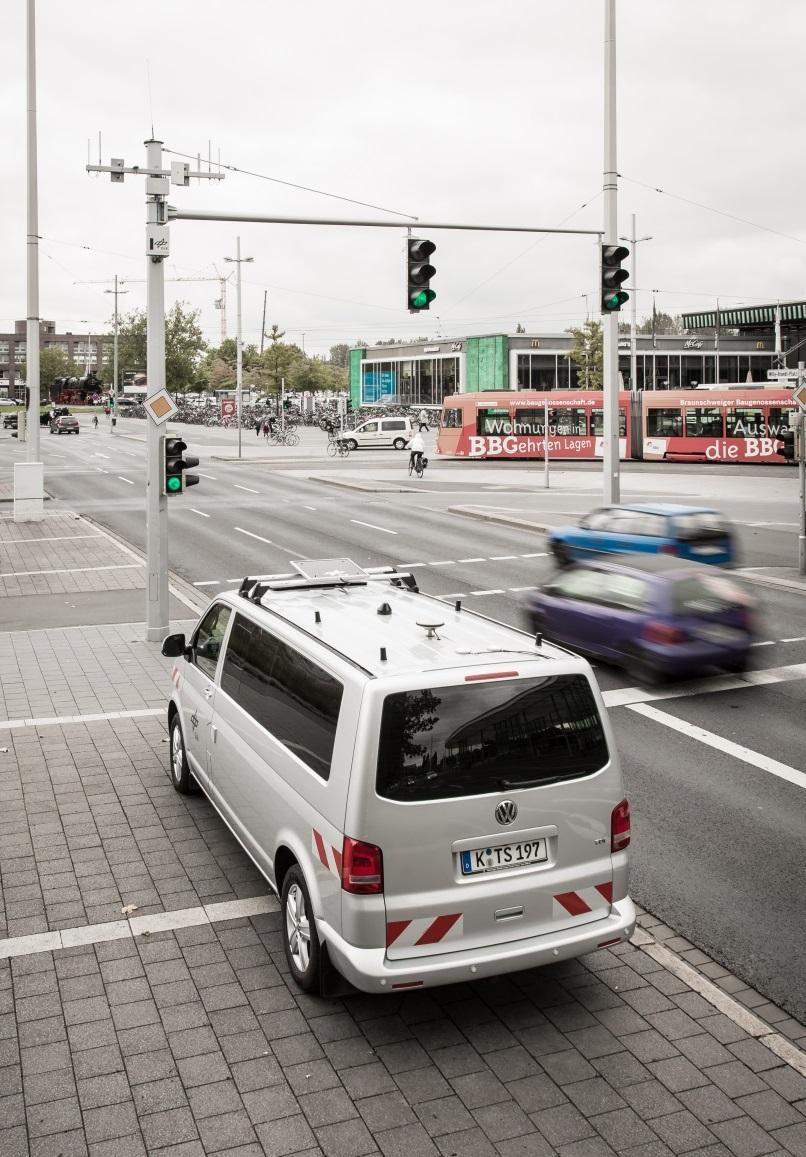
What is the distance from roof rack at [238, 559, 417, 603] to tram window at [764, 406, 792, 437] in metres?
42.7

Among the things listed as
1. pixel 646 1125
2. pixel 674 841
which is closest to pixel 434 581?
pixel 674 841

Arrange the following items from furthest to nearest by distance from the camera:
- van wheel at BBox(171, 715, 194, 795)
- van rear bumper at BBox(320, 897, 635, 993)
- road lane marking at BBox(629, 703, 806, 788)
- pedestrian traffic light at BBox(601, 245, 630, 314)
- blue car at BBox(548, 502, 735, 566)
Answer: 1. pedestrian traffic light at BBox(601, 245, 630, 314)
2. blue car at BBox(548, 502, 735, 566)
3. road lane marking at BBox(629, 703, 806, 788)
4. van wheel at BBox(171, 715, 194, 795)
5. van rear bumper at BBox(320, 897, 635, 993)

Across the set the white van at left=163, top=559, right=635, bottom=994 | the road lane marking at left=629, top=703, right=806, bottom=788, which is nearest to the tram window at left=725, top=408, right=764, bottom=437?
the road lane marking at left=629, top=703, right=806, bottom=788

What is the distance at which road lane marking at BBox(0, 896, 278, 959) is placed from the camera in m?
6.26

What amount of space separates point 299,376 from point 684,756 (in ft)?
Answer: 359

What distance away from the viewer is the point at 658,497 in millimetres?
32344

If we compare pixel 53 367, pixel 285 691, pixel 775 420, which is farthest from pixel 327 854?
pixel 53 367

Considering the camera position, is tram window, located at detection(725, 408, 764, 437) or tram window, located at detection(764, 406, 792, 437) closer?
tram window, located at detection(764, 406, 792, 437)

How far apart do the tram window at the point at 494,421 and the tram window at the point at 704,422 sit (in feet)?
25.1

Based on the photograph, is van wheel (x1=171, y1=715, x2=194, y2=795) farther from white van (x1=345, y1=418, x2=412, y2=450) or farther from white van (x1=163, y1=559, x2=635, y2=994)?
white van (x1=345, y1=418, x2=412, y2=450)

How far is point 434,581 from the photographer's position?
19.3 meters

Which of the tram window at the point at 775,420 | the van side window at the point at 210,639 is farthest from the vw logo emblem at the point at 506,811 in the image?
the tram window at the point at 775,420

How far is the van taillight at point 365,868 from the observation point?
A: 518cm

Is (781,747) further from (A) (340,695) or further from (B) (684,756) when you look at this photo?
(A) (340,695)
